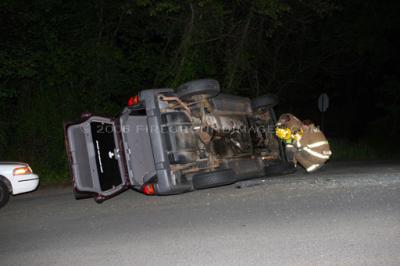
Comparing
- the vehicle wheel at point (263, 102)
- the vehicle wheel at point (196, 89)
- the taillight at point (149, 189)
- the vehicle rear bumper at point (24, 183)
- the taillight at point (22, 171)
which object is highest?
the vehicle wheel at point (196, 89)

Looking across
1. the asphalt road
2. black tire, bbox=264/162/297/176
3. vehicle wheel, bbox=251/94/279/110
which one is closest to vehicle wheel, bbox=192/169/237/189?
the asphalt road

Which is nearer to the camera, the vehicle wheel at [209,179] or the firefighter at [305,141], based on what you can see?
the vehicle wheel at [209,179]

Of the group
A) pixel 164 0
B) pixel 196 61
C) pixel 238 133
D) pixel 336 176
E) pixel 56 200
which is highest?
pixel 164 0

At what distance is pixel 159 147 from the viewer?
18.8ft

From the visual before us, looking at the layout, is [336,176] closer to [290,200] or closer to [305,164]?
[305,164]

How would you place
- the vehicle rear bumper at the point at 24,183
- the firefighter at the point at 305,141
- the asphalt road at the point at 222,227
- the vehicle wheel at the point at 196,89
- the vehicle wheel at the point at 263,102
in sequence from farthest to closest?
the vehicle wheel at the point at 263,102, the firefighter at the point at 305,141, the vehicle rear bumper at the point at 24,183, the vehicle wheel at the point at 196,89, the asphalt road at the point at 222,227

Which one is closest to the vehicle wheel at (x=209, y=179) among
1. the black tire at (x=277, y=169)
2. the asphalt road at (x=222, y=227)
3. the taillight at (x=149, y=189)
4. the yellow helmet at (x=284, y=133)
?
the asphalt road at (x=222, y=227)

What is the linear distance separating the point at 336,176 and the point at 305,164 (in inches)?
27.4

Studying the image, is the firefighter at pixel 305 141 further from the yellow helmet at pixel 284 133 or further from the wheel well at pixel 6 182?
the wheel well at pixel 6 182

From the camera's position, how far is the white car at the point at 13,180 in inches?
273

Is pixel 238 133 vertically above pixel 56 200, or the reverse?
pixel 238 133

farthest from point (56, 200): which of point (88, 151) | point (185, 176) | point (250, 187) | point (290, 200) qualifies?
point (290, 200)

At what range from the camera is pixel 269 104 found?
8055 mm

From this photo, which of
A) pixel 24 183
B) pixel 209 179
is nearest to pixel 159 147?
pixel 209 179
